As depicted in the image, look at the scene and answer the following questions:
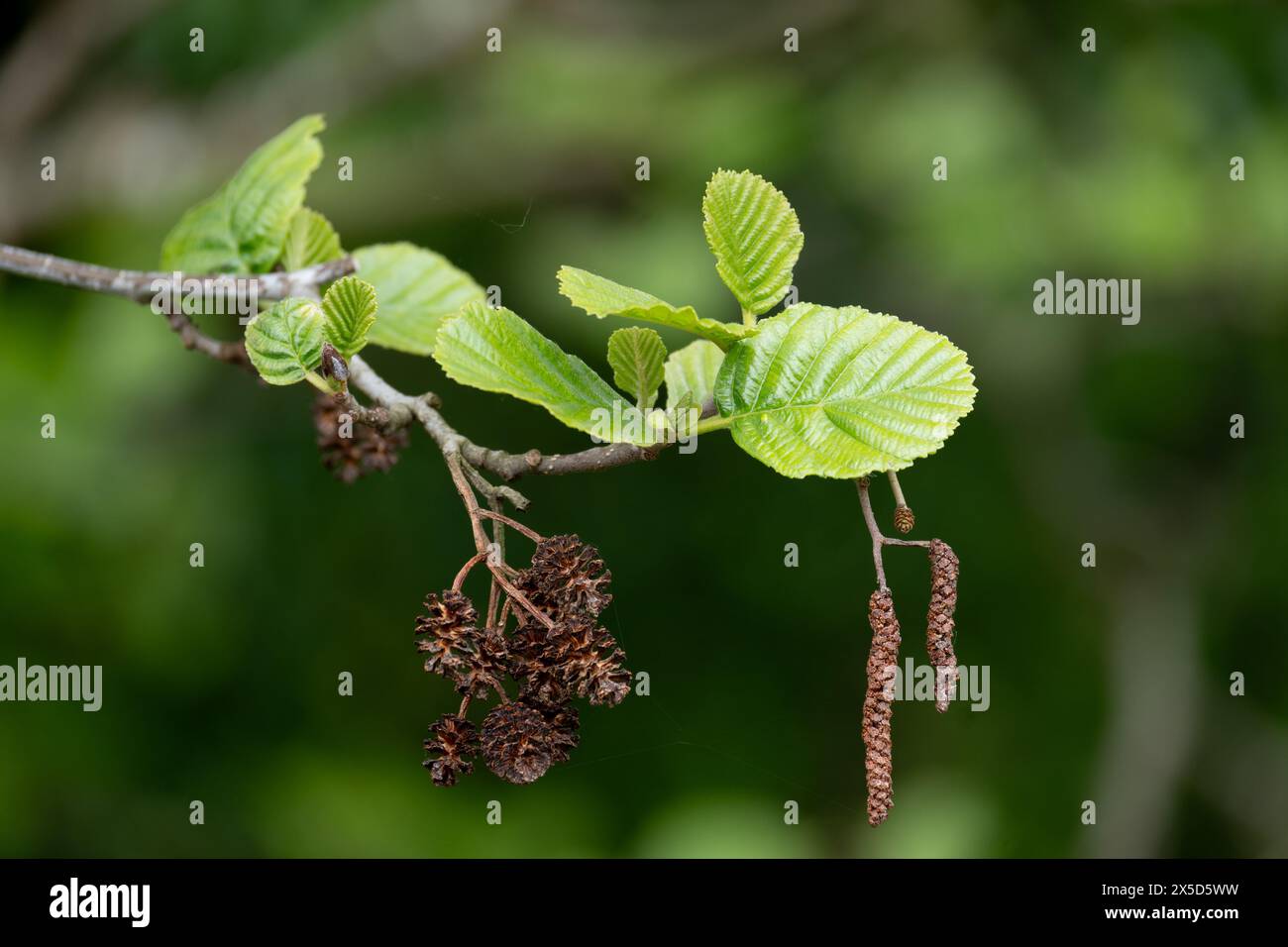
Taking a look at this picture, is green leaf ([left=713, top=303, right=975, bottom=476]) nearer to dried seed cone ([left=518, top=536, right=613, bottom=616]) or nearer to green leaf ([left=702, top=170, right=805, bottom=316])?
green leaf ([left=702, top=170, right=805, bottom=316])

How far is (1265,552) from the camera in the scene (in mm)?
3602

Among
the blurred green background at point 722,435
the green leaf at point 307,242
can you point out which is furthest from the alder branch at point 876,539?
the blurred green background at point 722,435

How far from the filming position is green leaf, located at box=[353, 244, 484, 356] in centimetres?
160

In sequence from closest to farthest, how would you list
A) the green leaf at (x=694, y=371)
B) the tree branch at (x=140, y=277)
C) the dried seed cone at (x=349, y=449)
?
the green leaf at (x=694, y=371) < the tree branch at (x=140, y=277) < the dried seed cone at (x=349, y=449)

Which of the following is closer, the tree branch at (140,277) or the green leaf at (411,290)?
the tree branch at (140,277)

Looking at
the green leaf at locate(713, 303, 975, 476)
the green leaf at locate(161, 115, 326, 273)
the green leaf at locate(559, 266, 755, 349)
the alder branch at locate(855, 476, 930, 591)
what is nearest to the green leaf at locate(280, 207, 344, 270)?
the green leaf at locate(161, 115, 326, 273)

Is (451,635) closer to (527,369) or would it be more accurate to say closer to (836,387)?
(527,369)

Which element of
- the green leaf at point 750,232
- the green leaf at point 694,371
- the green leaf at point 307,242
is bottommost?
the green leaf at point 694,371

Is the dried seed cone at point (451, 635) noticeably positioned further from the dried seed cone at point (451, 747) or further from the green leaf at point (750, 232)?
the green leaf at point (750, 232)

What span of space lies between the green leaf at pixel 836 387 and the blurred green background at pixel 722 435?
6.26ft

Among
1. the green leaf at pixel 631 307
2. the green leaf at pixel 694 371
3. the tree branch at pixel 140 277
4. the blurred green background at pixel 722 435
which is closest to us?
the green leaf at pixel 631 307

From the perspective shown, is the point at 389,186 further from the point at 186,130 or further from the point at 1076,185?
the point at 1076,185

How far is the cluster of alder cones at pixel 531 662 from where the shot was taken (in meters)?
1.13

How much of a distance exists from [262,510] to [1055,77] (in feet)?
8.12
